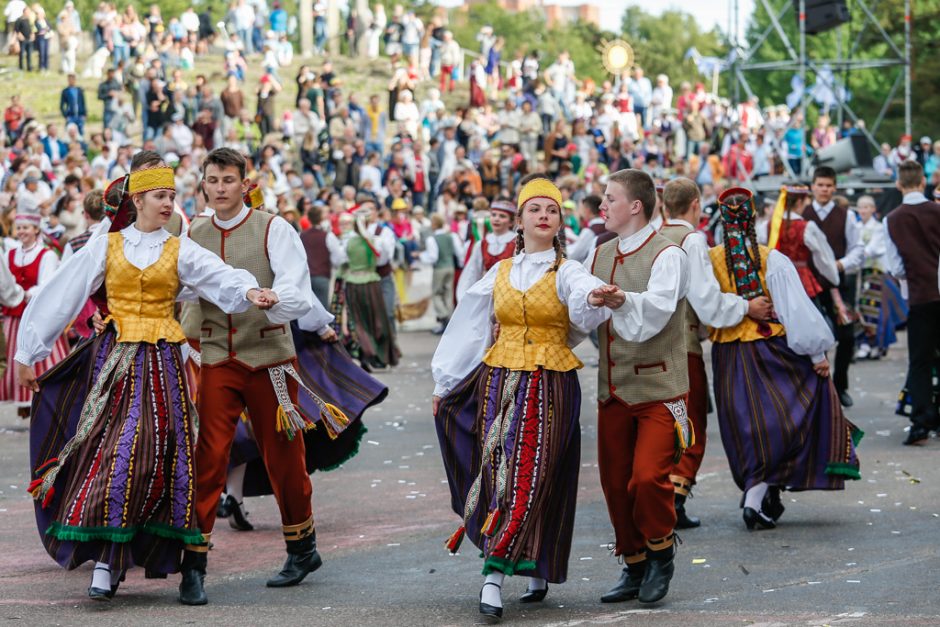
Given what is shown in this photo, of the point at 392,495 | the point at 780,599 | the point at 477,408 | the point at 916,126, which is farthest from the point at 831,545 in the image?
the point at 916,126

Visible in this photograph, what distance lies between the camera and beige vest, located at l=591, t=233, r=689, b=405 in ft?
20.4

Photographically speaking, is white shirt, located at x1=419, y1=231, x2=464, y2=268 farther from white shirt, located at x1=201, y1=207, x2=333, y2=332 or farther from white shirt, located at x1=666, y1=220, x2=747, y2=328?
white shirt, located at x1=201, y1=207, x2=333, y2=332

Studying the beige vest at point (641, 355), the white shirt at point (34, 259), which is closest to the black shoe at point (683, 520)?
the beige vest at point (641, 355)

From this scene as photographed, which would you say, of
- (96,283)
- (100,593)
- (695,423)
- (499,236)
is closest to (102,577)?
(100,593)

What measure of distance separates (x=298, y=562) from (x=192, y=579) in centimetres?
57

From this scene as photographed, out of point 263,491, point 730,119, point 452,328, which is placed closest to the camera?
point 452,328

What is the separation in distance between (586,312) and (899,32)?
2889 cm

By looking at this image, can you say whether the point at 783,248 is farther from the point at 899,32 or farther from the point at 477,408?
the point at 899,32

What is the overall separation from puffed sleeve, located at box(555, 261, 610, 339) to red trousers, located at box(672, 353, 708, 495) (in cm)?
189

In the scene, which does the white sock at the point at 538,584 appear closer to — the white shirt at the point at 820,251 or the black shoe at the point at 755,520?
the black shoe at the point at 755,520

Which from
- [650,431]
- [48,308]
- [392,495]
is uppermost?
[48,308]

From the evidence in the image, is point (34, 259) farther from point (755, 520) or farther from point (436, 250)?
point (436, 250)

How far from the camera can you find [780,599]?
6.18m

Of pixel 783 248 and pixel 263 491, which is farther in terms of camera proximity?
pixel 783 248
